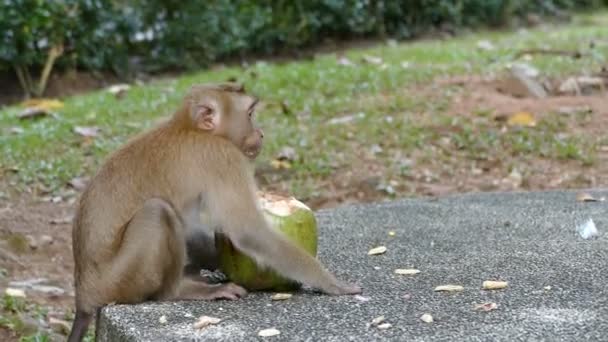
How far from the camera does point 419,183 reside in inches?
312

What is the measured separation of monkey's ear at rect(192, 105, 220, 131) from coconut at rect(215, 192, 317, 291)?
36 cm

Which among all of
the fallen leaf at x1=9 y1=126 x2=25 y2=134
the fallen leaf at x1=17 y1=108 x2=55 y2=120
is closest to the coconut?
the fallen leaf at x1=9 y1=126 x2=25 y2=134

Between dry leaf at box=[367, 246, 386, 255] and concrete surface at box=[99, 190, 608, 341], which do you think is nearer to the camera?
concrete surface at box=[99, 190, 608, 341]

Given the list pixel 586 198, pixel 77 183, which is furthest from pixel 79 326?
pixel 77 183

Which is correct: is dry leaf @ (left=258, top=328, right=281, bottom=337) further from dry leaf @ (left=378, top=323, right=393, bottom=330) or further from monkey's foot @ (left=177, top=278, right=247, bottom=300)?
monkey's foot @ (left=177, top=278, right=247, bottom=300)

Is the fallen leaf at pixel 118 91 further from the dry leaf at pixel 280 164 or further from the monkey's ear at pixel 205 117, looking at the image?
the monkey's ear at pixel 205 117

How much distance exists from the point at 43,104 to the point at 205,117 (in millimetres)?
6337

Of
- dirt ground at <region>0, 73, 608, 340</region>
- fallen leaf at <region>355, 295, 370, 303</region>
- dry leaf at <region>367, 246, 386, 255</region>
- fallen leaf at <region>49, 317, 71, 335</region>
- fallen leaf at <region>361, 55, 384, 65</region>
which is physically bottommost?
fallen leaf at <region>361, 55, 384, 65</region>

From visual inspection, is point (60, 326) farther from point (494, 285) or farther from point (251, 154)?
point (494, 285)

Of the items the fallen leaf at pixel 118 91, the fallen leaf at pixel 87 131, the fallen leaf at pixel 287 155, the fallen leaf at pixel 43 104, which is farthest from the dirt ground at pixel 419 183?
the fallen leaf at pixel 118 91

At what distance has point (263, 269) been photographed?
4277 millimetres

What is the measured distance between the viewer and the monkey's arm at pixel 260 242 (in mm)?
4191

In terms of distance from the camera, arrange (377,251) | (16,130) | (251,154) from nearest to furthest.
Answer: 1. (251,154)
2. (377,251)
3. (16,130)

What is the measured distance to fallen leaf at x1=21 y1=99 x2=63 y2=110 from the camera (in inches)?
401
